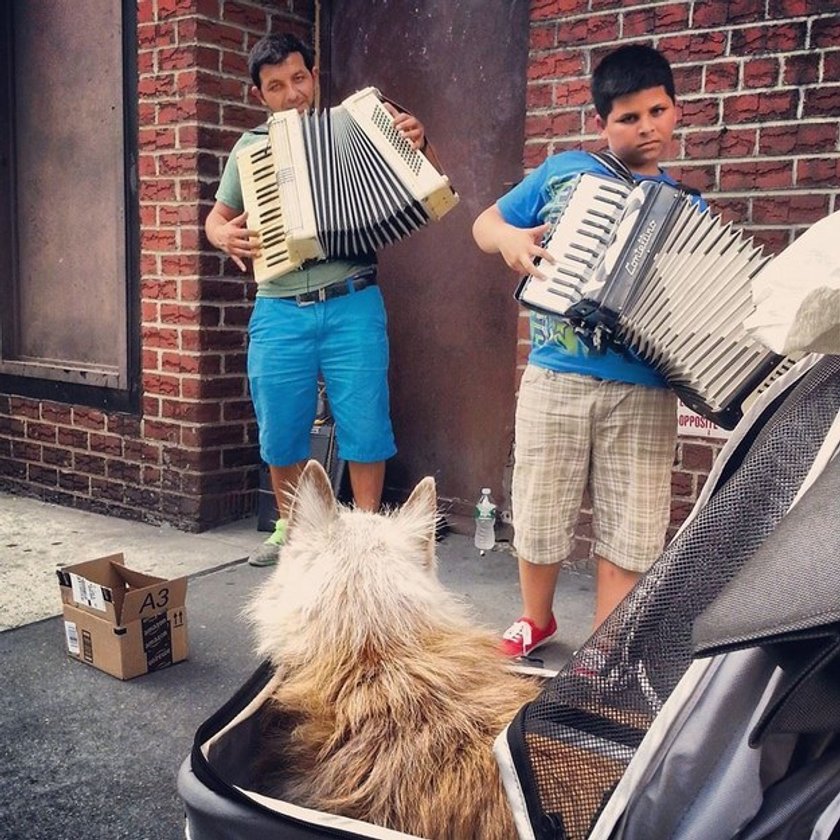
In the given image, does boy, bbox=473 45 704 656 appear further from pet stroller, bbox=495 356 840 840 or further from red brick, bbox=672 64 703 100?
pet stroller, bbox=495 356 840 840

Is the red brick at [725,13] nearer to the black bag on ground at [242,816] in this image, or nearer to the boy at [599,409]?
the boy at [599,409]

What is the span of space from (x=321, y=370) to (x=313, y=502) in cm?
215

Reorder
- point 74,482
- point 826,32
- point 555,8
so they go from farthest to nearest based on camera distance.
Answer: point 74,482 → point 555,8 → point 826,32

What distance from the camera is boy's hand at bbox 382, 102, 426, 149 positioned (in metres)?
3.48

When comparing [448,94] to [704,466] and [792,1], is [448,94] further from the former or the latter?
[704,466]

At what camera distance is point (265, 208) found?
11.6 feet

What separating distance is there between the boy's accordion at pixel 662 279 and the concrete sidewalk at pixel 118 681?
1.26 meters

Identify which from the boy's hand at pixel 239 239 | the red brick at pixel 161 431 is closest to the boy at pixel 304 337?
the boy's hand at pixel 239 239

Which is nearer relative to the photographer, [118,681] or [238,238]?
[118,681]

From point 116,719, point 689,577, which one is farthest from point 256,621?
point 116,719

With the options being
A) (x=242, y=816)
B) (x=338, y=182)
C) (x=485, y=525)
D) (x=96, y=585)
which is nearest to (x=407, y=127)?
(x=338, y=182)

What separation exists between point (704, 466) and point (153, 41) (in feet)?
11.5

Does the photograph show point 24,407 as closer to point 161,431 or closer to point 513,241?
point 161,431

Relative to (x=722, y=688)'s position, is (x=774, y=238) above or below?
above
